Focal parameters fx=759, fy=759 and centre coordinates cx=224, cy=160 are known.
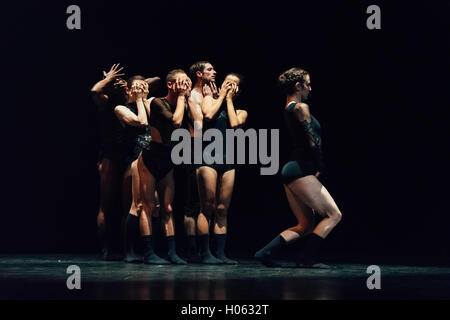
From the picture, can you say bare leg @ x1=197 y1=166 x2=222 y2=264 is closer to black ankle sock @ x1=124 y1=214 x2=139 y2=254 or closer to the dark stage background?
black ankle sock @ x1=124 y1=214 x2=139 y2=254

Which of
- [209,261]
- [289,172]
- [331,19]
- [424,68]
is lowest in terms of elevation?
[209,261]

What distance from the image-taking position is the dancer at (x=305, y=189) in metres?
5.96

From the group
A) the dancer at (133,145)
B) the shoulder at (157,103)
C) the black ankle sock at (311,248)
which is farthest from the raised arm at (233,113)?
the black ankle sock at (311,248)

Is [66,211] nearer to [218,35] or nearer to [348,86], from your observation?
[218,35]

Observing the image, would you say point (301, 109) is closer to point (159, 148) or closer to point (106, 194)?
point (159, 148)

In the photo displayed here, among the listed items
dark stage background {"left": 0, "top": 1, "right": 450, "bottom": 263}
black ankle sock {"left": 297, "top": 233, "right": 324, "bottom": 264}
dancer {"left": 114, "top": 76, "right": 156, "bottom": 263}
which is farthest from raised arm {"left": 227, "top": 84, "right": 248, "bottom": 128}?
dark stage background {"left": 0, "top": 1, "right": 450, "bottom": 263}

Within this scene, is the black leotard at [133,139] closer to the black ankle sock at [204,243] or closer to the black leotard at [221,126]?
the black leotard at [221,126]

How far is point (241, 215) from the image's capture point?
8.39 m

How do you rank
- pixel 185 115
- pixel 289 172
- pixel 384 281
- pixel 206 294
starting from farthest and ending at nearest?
pixel 185 115, pixel 289 172, pixel 384 281, pixel 206 294

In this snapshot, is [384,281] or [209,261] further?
[209,261]

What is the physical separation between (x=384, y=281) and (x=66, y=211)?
440cm

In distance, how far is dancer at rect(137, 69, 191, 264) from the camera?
620cm

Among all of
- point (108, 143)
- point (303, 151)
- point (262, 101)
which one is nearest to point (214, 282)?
point (303, 151)

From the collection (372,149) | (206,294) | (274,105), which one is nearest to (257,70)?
(274,105)
